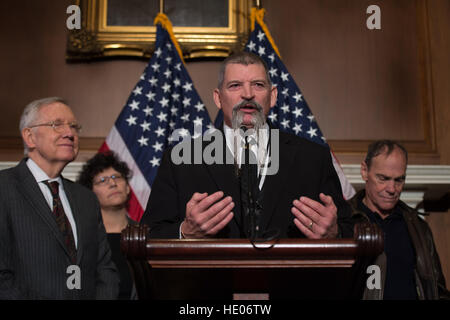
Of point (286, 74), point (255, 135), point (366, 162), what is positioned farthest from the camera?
point (286, 74)

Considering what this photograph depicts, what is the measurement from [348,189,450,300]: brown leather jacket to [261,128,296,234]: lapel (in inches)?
37.5

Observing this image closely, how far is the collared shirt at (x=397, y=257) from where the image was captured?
10.8 ft

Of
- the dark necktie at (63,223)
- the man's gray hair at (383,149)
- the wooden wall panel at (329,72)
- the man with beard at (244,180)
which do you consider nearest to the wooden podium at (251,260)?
the man with beard at (244,180)

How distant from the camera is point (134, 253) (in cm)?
136

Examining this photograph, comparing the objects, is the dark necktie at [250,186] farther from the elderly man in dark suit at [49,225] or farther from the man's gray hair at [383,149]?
the man's gray hair at [383,149]

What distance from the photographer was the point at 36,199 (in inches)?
111

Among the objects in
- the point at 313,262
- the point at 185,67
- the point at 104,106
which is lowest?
the point at 313,262

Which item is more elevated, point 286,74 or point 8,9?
point 8,9

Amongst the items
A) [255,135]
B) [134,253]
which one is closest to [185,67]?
[255,135]

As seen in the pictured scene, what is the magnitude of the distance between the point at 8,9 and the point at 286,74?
2.70 meters

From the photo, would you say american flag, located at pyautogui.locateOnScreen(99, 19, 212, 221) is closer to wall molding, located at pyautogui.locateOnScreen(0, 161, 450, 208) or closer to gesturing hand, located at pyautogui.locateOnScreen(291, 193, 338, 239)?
wall molding, located at pyautogui.locateOnScreen(0, 161, 450, 208)
